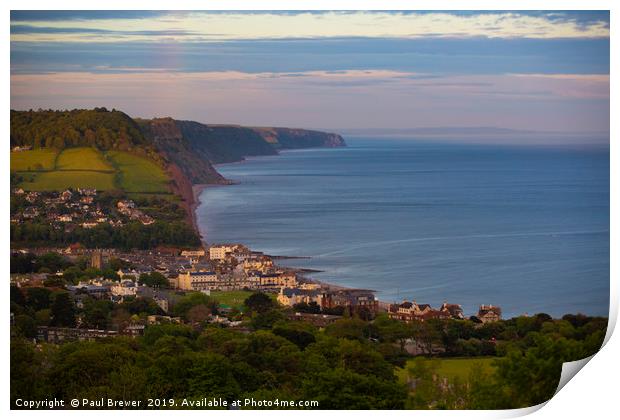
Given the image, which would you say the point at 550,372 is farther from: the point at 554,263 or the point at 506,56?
the point at 506,56

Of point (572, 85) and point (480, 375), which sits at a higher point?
point (572, 85)

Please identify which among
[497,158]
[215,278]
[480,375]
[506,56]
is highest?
[506,56]

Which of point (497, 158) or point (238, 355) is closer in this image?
point (238, 355)

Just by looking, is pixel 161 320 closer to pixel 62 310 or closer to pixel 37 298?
pixel 62 310

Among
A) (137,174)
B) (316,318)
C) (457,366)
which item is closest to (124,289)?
(137,174)

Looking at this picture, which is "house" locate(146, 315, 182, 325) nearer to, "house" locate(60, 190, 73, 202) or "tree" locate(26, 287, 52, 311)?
"tree" locate(26, 287, 52, 311)

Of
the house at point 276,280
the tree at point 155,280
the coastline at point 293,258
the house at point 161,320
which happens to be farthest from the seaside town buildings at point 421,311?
the tree at point 155,280

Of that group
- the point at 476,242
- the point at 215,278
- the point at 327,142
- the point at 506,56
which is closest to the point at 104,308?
the point at 215,278
